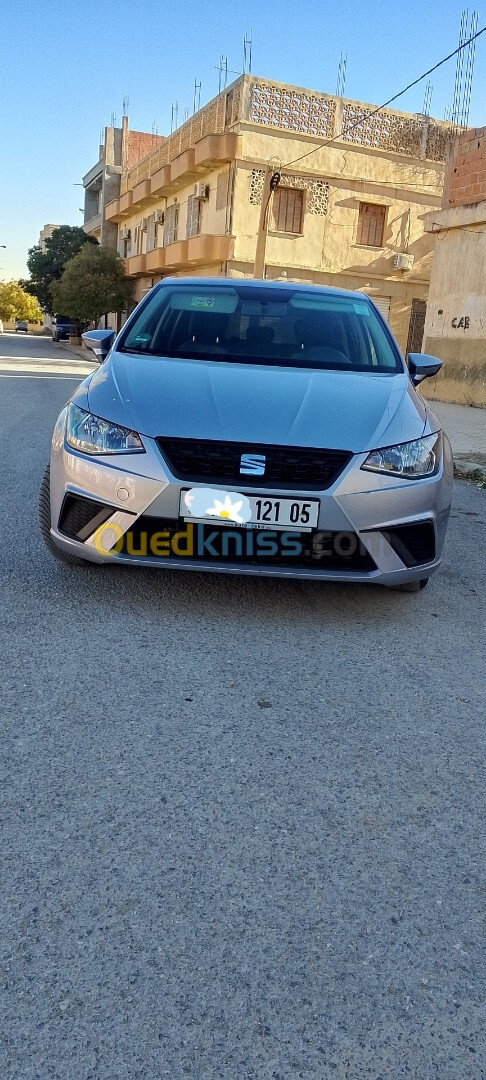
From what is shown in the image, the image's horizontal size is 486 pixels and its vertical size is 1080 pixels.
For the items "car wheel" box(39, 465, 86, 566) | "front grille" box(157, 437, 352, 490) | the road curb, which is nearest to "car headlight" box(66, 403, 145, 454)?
"front grille" box(157, 437, 352, 490)

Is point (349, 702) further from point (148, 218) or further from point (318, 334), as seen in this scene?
point (148, 218)

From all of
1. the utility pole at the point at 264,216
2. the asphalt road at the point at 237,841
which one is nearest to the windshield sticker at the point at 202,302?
the asphalt road at the point at 237,841

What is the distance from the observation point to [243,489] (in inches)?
125

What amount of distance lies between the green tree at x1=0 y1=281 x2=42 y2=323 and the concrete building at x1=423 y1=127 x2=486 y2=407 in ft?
261

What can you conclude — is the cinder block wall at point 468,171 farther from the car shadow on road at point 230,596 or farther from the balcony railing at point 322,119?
the car shadow on road at point 230,596

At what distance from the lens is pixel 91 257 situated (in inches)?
1582

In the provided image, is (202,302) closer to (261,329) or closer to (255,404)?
(261,329)

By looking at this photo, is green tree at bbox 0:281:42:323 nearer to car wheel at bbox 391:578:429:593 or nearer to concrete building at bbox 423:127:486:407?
concrete building at bbox 423:127:486:407

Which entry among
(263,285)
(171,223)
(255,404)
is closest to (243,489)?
(255,404)

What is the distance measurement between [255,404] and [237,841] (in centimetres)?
186

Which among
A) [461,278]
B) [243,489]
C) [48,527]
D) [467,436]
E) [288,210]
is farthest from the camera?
[288,210]

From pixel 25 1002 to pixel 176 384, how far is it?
2.53 m

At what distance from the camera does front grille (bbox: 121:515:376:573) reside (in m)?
3.24

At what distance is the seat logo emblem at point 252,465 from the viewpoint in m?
3.20
